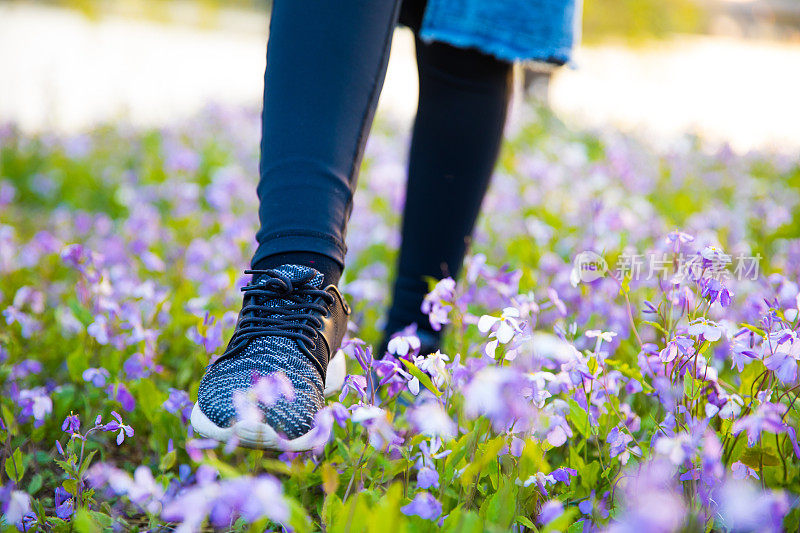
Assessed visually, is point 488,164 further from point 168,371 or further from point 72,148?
point 72,148

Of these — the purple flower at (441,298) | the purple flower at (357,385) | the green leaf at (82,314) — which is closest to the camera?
the purple flower at (357,385)

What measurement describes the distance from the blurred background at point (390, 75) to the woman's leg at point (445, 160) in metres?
3.82

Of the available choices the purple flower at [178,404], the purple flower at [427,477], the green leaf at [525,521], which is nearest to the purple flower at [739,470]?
the green leaf at [525,521]

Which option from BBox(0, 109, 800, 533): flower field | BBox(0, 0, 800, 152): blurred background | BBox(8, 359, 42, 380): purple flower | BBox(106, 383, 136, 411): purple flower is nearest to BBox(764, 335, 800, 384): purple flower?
BBox(0, 109, 800, 533): flower field

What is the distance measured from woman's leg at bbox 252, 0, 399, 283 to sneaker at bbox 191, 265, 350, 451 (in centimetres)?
6

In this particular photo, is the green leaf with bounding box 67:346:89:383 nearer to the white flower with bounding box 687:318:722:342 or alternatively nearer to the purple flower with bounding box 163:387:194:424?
the purple flower with bounding box 163:387:194:424

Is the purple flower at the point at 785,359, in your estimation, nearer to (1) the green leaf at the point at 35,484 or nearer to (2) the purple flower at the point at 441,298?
(2) the purple flower at the point at 441,298

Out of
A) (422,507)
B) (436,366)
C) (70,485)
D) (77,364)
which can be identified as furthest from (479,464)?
(77,364)

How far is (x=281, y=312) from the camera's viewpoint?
4.03ft

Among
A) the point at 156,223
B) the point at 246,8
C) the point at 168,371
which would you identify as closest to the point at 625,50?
the point at 156,223

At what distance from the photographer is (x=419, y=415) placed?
0.87 m

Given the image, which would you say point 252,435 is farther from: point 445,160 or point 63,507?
point 445,160

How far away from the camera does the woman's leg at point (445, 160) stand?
66.4 inches

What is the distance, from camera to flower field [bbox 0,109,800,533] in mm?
958
